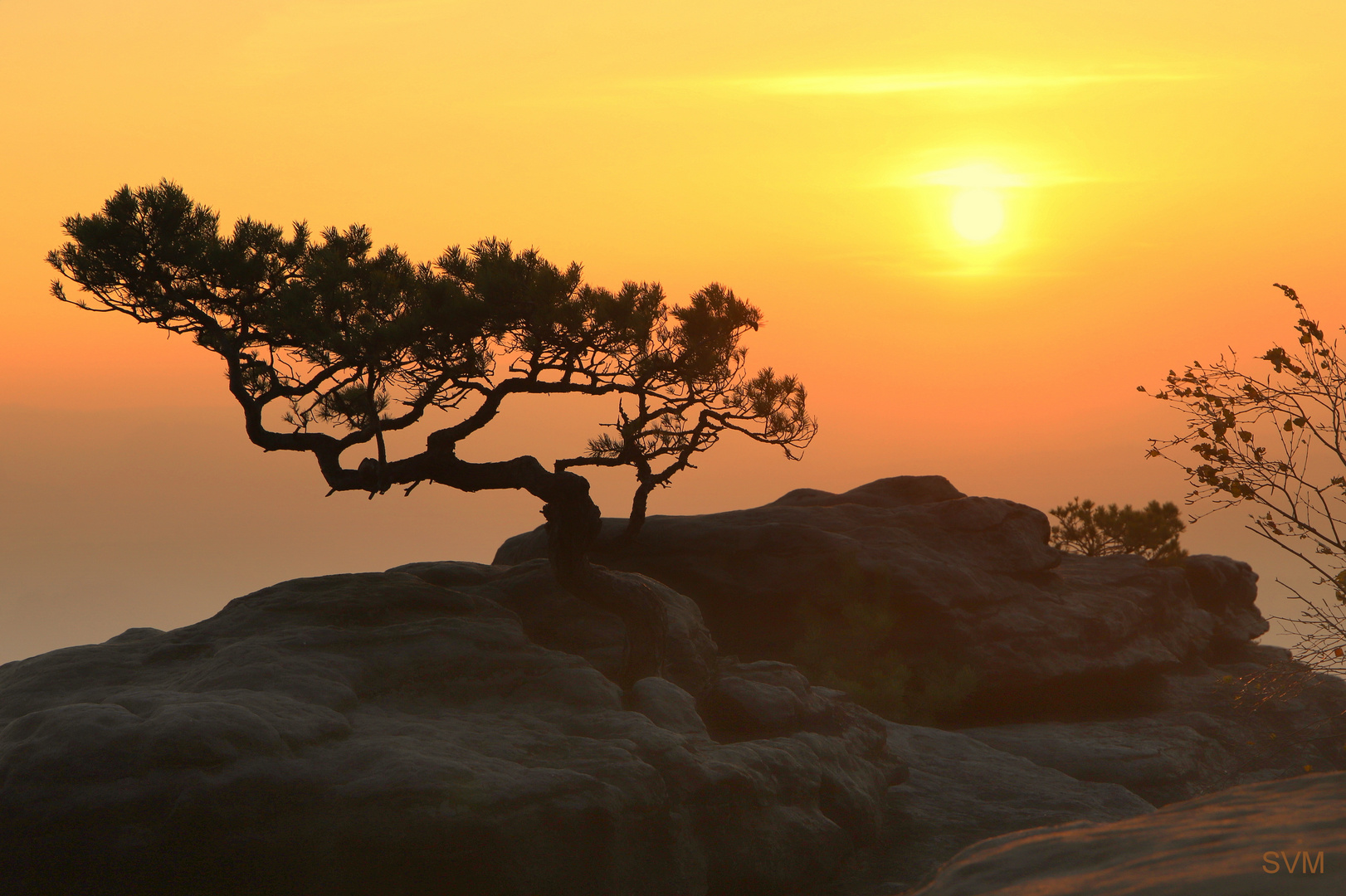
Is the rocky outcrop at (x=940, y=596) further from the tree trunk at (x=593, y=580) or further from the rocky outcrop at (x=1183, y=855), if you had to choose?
the rocky outcrop at (x=1183, y=855)

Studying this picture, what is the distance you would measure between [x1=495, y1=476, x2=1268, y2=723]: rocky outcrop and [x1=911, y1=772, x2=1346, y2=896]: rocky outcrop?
17.0 metres

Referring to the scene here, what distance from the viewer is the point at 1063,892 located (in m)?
4.93

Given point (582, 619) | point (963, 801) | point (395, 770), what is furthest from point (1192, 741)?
point (395, 770)

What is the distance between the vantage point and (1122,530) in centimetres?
3628

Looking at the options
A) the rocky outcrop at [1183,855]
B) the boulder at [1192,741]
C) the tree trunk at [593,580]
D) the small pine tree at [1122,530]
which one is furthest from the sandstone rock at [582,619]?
the small pine tree at [1122,530]

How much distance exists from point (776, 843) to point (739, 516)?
1435cm

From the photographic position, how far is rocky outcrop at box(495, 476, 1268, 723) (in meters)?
24.2

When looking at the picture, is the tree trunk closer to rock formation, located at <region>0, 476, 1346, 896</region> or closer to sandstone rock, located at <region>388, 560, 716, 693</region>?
sandstone rock, located at <region>388, 560, 716, 693</region>

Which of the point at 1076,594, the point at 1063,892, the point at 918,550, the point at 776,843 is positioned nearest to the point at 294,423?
the point at 776,843

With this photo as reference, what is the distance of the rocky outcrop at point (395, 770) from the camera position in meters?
10.7

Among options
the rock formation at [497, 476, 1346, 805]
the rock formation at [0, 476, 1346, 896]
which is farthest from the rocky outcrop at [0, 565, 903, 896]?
the rock formation at [497, 476, 1346, 805]

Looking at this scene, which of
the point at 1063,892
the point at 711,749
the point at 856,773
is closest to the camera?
the point at 1063,892

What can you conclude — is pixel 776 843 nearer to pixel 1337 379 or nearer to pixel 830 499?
→ pixel 1337 379

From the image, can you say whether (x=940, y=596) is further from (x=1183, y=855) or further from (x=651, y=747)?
(x=1183, y=855)
